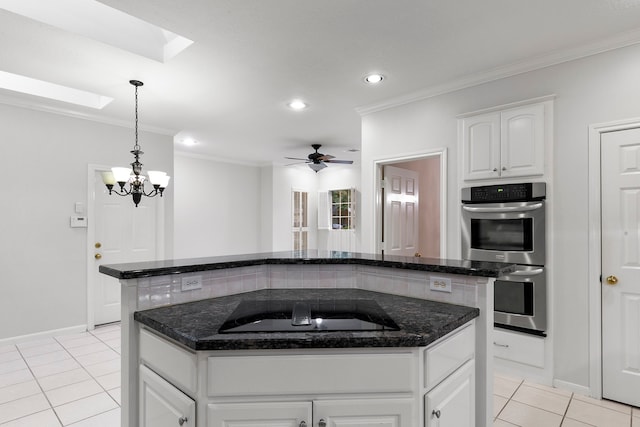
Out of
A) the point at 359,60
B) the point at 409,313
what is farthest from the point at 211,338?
the point at 359,60

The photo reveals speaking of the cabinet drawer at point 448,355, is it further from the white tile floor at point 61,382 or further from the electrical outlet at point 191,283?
the white tile floor at point 61,382

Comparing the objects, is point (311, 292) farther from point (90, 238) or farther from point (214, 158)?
point (214, 158)

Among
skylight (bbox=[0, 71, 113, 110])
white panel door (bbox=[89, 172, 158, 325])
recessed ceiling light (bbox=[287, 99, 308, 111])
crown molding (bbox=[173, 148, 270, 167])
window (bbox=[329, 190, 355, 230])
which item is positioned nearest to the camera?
skylight (bbox=[0, 71, 113, 110])

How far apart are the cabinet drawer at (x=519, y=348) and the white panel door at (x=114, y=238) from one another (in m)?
4.24

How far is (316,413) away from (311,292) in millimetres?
803

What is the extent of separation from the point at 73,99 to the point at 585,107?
4806 mm

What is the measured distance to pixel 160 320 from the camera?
1.41 m

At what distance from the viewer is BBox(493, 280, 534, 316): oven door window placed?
2.74 m

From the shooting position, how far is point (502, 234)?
2.88 m

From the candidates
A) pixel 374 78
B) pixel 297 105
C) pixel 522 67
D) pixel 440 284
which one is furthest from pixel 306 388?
pixel 297 105

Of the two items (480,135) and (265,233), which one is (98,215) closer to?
(265,233)

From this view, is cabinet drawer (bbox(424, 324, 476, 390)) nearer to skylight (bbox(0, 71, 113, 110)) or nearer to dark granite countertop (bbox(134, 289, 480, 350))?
dark granite countertop (bbox(134, 289, 480, 350))

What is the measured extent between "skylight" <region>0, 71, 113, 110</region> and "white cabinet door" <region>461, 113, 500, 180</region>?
363cm

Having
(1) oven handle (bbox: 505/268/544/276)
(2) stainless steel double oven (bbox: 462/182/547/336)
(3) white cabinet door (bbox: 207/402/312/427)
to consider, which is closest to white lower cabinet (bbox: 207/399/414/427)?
(3) white cabinet door (bbox: 207/402/312/427)
